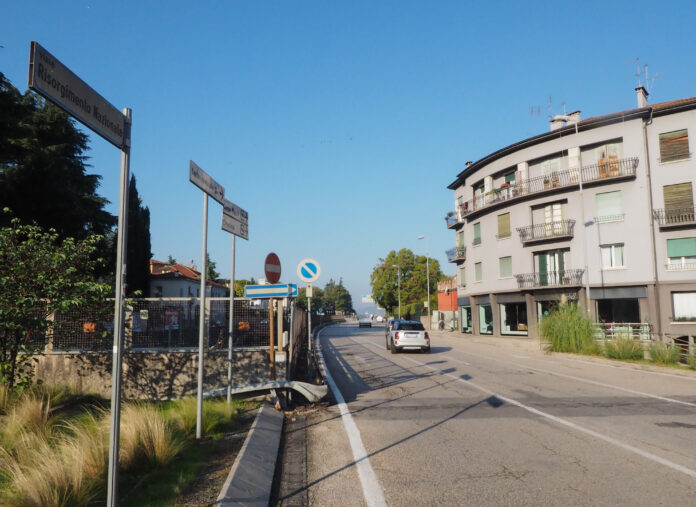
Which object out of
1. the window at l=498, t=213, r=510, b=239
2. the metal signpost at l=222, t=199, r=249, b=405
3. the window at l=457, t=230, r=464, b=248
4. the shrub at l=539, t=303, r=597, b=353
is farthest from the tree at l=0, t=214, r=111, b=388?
the window at l=457, t=230, r=464, b=248

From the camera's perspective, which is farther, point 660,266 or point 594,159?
point 594,159

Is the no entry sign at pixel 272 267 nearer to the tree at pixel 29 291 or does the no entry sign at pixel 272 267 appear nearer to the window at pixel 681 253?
the tree at pixel 29 291

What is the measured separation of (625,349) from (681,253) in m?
14.9

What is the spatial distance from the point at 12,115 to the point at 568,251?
31693 millimetres

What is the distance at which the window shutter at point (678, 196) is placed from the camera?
29094 millimetres

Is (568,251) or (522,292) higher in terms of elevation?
(568,251)

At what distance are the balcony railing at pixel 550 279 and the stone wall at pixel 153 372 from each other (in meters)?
28.0

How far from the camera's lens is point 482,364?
1816 centimetres

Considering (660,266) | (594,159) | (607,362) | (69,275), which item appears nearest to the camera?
(69,275)

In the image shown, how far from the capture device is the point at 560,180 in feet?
111

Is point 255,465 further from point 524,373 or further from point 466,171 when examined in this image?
point 466,171

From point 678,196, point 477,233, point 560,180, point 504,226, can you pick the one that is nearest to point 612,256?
point 678,196

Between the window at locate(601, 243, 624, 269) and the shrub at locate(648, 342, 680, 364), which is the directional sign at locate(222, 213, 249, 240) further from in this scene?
the window at locate(601, 243, 624, 269)

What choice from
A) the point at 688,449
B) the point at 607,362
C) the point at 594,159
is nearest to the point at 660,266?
the point at 594,159
